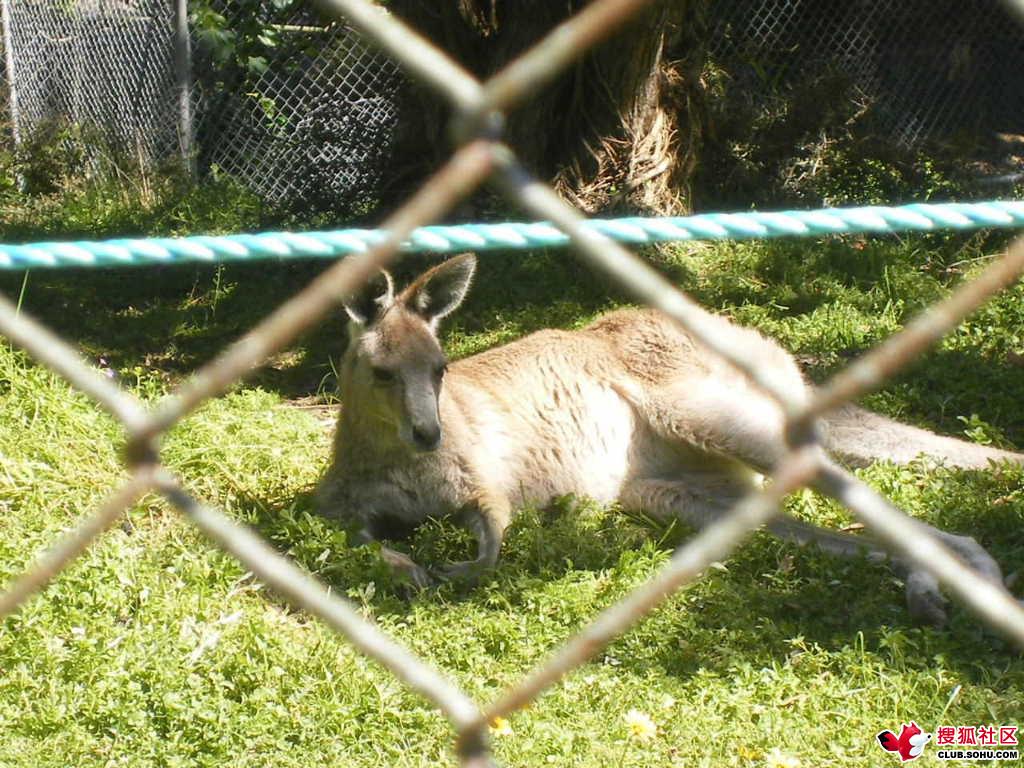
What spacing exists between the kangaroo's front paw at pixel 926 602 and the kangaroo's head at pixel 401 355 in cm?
200

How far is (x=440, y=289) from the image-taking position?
568 centimetres

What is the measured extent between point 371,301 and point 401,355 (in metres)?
0.45

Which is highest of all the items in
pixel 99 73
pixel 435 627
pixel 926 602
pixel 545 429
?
pixel 926 602

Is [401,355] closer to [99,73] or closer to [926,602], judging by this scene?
[926,602]

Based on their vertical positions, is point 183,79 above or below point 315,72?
below

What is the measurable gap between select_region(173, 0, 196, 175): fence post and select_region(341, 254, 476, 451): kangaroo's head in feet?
19.9

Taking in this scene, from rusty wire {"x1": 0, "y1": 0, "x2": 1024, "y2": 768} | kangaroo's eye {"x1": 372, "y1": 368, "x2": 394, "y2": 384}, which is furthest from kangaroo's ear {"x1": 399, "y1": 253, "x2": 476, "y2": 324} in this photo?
rusty wire {"x1": 0, "y1": 0, "x2": 1024, "y2": 768}

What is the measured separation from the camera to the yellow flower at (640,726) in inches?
146

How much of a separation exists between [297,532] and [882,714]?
252 cm

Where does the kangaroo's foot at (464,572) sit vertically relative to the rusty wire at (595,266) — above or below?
below

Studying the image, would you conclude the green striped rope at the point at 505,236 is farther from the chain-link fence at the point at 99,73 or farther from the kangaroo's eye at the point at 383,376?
the chain-link fence at the point at 99,73

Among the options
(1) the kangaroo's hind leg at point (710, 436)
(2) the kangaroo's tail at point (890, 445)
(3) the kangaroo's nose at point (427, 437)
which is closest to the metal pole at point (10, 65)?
(3) the kangaroo's nose at point (427, 437)

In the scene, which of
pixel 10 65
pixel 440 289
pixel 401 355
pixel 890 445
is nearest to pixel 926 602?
pixel 890 445

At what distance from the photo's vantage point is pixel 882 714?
388 centimetres
